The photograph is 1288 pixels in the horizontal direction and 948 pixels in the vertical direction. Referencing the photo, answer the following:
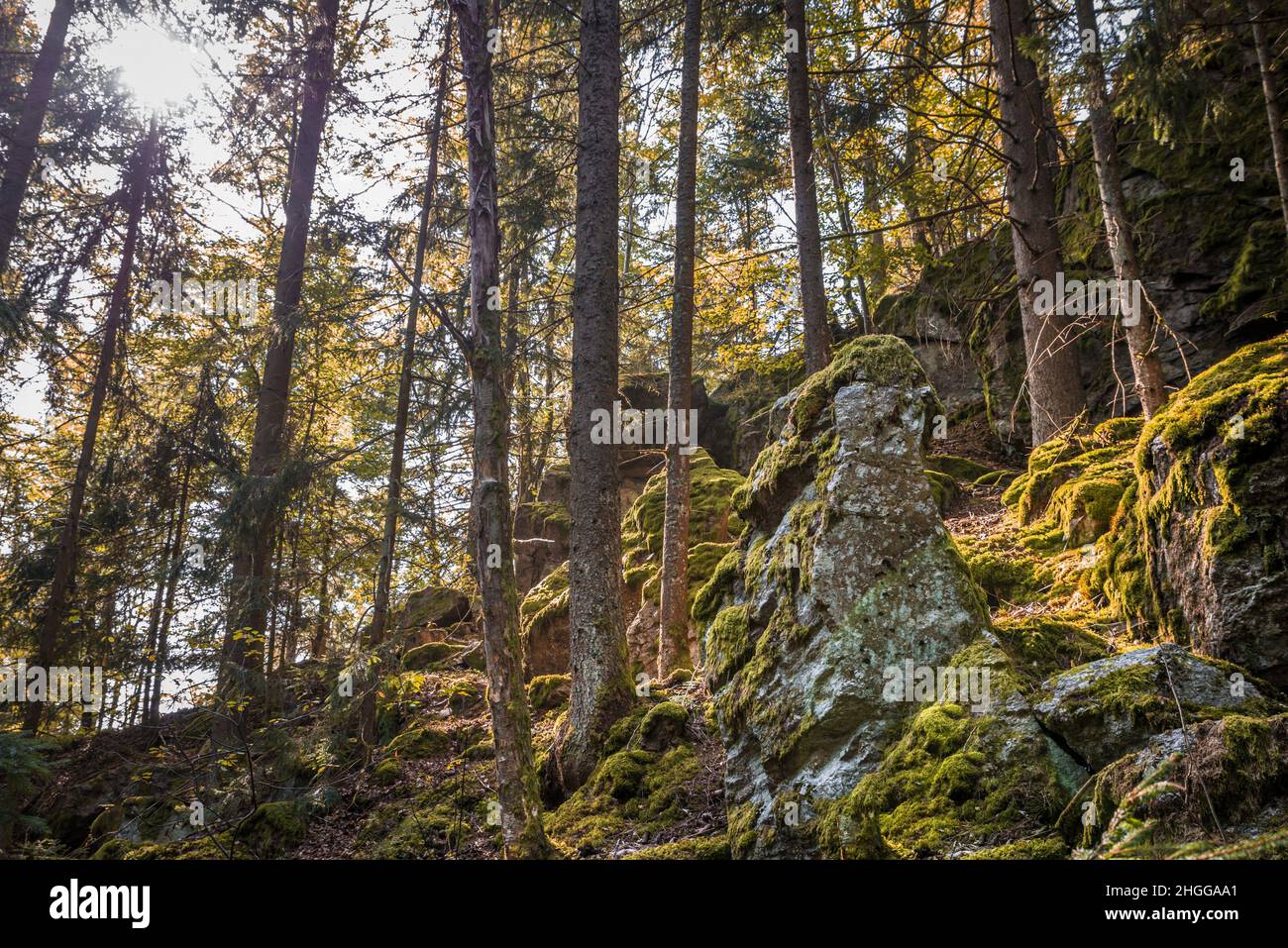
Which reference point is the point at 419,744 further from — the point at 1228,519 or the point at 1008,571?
the point at 1228,519

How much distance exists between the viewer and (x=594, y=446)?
800 cm

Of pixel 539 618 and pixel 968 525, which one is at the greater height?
pixel 968 525

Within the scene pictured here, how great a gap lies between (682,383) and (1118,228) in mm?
5485

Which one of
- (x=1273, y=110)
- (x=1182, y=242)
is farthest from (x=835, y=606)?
(x=1182, y=242)

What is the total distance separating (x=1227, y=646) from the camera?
3.87 meters

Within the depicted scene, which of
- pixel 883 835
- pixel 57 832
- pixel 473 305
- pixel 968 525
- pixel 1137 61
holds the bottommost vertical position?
pixel 57 832

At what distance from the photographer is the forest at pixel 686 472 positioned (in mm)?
4102

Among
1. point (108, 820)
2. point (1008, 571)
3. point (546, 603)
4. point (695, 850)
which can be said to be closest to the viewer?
point (695, 850)

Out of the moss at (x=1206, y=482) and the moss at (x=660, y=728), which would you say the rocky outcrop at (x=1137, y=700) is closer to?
the moss at (x=1206, y=482)
